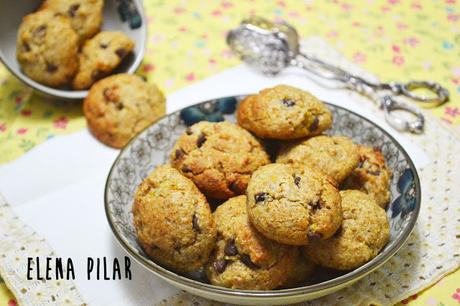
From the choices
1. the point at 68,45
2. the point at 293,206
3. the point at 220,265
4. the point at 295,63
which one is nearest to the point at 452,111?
the point at 295,63

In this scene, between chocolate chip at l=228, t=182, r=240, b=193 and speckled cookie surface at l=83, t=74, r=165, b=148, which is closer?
chocolate chip at l=228, t=182, r=240, b=193

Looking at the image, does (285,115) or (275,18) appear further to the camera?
(275,18)

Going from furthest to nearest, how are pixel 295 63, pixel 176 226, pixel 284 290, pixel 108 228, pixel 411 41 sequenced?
1. pixel 411 41
2. pixel 295 63
3. pixel 108 228
4. pixel 176 226
5. pixel 284 290

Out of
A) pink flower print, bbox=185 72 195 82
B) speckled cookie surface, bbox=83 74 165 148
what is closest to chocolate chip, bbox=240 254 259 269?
speckled cookie surface, bbox=83 74 165 148

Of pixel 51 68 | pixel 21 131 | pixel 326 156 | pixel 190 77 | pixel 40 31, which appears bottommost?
pixel 21 131

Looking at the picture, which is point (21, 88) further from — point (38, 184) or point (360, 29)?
point (360, 29)

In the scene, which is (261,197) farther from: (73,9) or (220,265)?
(73,9)

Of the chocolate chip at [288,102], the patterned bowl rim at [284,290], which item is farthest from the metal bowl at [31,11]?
the patterned bowl rim at [284,290]

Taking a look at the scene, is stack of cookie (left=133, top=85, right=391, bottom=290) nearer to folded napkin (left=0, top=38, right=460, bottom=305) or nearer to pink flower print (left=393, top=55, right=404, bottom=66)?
folded napkin (left=0, top=38, right=460, bottom=305)
